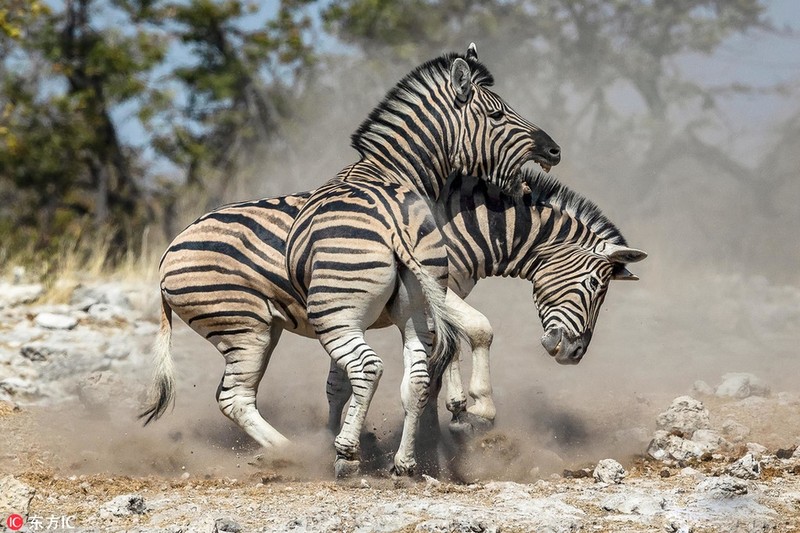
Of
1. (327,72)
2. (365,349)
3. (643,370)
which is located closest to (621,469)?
(365,349)

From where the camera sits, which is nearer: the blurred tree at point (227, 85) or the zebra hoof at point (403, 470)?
the zebra hoof at point (403, 470)

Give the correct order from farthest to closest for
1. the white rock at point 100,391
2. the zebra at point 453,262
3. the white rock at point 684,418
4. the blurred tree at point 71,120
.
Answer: the blurred tree at point 71,120
the white rock at point 100,391
the white rock at point 684,418
the zebra at point 453,262

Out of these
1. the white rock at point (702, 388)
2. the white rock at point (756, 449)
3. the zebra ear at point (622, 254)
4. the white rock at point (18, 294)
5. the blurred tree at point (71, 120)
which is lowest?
the white rock at point (756, 449)

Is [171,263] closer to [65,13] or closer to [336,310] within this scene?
[336,310]

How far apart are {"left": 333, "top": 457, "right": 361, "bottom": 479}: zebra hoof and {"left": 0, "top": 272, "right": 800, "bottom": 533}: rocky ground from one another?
0.08 meters

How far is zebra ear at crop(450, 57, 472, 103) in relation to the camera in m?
6.04

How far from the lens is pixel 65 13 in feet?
55.4

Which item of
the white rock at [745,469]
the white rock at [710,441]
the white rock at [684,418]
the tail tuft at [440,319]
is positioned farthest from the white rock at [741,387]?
the tail tuft at [440,319]

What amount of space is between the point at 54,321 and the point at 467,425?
535 centimetres

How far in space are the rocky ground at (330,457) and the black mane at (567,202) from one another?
1242mm

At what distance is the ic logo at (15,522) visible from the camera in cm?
422

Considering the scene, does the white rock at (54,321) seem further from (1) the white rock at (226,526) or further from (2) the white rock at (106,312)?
(1) the white rock at (226,526)

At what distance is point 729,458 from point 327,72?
13.6 metres

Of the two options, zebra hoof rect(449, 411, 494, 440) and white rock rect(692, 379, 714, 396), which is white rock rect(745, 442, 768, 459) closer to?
zebra hoof rect(449, 411, 494, 440)
